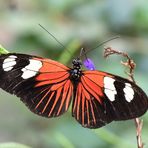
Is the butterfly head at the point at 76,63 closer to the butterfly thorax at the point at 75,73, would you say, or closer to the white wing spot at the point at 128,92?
the butterfly thorax at the point at 75,73

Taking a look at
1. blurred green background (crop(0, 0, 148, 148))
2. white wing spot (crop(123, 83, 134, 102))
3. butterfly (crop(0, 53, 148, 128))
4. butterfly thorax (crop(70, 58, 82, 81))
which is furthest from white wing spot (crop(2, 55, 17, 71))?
blurred green background (crop(0, 0, 148, 148))

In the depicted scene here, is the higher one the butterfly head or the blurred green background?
the blurred green background

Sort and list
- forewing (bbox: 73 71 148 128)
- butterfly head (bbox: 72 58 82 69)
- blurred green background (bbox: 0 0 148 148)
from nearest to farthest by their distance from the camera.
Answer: forewing (bbox: 73 71 148 128) → butterfly head (bbox: 72 58 82 69) → blurred green background (bbox: 0 0 148 148)

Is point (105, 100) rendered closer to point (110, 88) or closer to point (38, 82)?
point (110, 88)

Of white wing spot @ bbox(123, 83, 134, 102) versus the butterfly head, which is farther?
the butterfly head

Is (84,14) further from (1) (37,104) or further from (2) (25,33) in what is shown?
(1) (37,104)

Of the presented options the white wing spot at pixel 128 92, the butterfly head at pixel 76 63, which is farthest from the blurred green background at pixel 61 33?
the white wing spot at pixel 128 92

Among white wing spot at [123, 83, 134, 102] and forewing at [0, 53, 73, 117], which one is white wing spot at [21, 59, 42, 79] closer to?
forewing at [0, 53, 73, 117]
